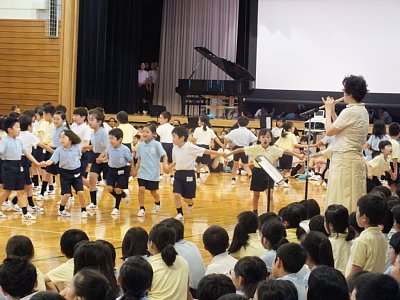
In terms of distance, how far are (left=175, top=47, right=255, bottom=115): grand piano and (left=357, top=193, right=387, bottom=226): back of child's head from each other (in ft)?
57.6

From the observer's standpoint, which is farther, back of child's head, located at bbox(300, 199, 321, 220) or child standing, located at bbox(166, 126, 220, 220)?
child standing, located at bbox(166, 126, 220, 220)

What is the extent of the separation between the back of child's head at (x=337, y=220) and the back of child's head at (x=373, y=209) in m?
0.36

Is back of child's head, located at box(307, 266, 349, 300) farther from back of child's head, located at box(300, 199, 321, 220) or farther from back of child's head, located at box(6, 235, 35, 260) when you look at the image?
back of child's head, located at box(300, 199, 321, 220)

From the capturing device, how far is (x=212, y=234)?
5.72m

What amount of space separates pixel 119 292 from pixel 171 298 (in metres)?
0.46

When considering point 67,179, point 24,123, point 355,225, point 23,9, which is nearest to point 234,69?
point 23,9

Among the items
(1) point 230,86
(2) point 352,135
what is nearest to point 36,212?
(2) point 352,135

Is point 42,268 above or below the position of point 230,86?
below

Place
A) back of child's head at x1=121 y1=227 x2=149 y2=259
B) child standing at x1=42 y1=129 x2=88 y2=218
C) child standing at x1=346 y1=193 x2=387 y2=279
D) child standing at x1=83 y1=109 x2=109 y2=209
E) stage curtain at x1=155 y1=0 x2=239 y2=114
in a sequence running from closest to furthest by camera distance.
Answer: child standing at x1=346 y1=193 x2=387 y2=279
back of child's head at x1=121 y1=227 x2=149 y2=259
child standing at x1=42 y1=129 x2=88 y2=218
child standing at x1=83 y1=109 x2=109 y2=209
stage curtain at x1=155 y1=0 x2=239 y2=114

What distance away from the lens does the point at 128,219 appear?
1082 centimetres

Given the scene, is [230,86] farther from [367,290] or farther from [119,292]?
[367,290]

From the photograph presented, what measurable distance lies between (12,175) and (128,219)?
5.78ft

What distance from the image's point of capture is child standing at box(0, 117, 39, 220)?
10.2 metres

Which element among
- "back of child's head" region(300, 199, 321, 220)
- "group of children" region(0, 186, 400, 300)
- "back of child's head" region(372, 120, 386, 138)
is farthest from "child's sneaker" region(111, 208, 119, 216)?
"group of children" region(0, 186, 400, 300)
